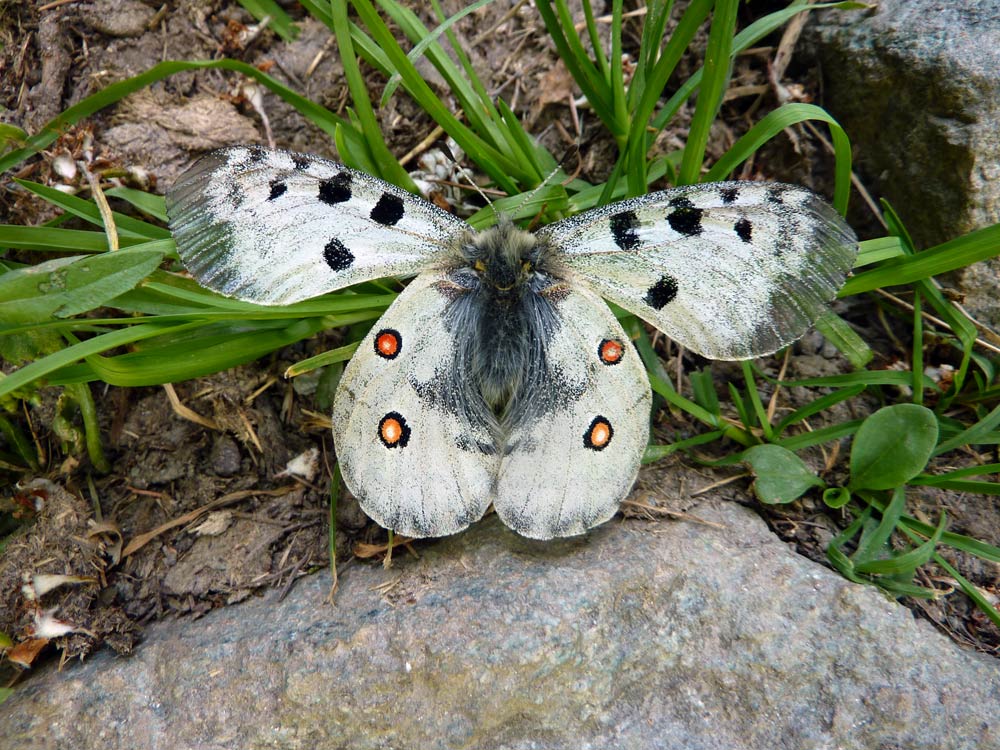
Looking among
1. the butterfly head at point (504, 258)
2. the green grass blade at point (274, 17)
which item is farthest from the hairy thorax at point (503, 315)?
the green grass blade at point (274, 17)

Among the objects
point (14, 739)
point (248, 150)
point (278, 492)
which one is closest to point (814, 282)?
point (248, 150)

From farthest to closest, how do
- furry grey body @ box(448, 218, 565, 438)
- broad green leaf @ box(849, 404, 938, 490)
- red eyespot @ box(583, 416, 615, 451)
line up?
broad green leaf @ box(849, 404, 938, 490) < furry grey body @ box(448, 218, 565, 438) < red eyespot @ box(583, 416, 615, 451)

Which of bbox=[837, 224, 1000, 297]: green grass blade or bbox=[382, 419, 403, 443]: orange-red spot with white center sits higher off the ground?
bbox=[837, 224, 1000, 297]: green grass blade

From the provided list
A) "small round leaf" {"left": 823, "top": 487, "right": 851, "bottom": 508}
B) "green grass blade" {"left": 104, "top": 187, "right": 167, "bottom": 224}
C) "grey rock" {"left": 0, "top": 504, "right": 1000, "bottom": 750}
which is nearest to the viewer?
"grey rock" {"left": 0, "top": 504, "right": 1000, "bottom": 750}

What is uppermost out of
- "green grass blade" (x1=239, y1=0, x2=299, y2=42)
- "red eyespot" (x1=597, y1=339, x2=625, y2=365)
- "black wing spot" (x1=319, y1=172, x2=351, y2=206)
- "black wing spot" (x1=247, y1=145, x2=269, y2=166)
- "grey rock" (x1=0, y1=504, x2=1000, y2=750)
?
"green grass blade" (x1=239, y1=0, x2=299, y2=42)

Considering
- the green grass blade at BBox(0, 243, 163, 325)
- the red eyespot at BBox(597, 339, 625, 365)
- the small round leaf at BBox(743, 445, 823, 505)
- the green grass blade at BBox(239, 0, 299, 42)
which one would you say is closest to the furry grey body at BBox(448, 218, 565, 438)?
the red eyespot at BBox(597, 339, 625, 365)

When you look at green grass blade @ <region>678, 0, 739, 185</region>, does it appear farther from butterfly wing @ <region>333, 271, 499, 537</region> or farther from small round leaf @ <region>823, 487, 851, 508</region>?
small round leaf @ <region>823, 487, 851, 508</region>

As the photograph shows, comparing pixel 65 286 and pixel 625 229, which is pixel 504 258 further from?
pixel 65 286
